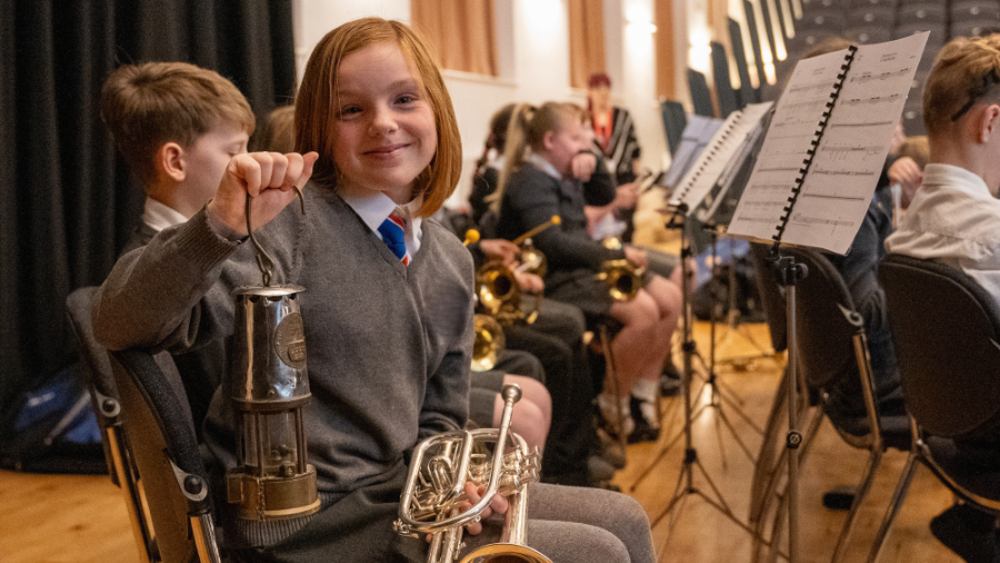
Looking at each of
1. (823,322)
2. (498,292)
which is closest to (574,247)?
(498,292)

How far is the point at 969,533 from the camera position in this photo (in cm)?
188

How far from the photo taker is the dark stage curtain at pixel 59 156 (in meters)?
3.02

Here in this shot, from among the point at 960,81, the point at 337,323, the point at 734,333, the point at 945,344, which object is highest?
the point at 960,81

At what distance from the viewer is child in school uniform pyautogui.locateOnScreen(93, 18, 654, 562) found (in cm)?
115

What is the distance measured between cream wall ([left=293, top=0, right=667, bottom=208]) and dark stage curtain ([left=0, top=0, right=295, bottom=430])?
907 mm

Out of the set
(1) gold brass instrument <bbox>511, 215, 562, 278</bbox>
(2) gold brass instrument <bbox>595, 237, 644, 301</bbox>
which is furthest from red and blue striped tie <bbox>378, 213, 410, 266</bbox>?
(2) gold brass instrument <bbox>595, 237, 644, 301</bbox>

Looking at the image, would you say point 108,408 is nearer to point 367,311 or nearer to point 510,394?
point 367,311

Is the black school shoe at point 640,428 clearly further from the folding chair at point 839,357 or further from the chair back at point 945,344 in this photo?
the chair back at point 945,344

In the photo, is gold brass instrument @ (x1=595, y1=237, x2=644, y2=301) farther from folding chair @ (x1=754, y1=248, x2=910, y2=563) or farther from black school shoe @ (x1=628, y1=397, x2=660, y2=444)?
folding chair @ (x1=754, y1=248, x2=910, y2=563)

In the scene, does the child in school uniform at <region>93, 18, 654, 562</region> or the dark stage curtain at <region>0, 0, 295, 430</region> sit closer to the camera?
the child in school uniform at <region>93, 18, 654, 562</region>

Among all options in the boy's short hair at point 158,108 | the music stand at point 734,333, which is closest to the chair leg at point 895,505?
the boy's short hair at point 158,108

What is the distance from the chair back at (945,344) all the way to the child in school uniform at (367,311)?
0.73 m

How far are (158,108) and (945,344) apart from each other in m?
1.64

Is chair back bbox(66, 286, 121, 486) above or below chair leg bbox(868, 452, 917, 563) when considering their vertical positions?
above
